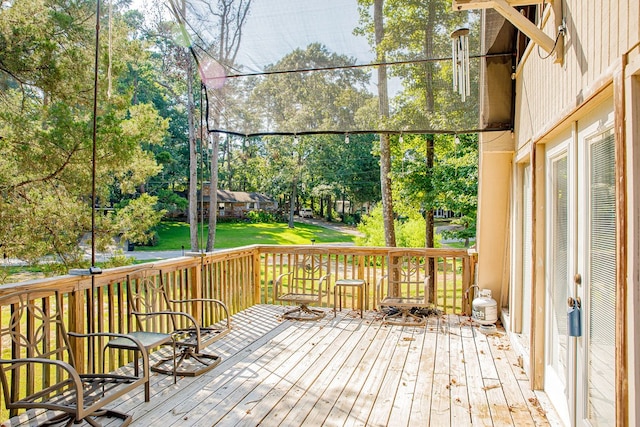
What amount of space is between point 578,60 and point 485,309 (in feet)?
12.1

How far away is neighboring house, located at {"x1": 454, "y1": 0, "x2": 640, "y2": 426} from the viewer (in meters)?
1.69

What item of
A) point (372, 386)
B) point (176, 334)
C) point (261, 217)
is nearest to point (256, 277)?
point (176, 334)

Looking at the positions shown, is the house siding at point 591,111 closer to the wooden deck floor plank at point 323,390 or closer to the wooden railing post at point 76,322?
the wooden deck floor plank at point 323,390

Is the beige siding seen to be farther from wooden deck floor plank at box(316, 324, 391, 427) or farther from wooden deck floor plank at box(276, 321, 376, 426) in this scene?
wooden deck floor plank at box(276, 321, 376, 426)

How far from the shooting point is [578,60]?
241 cm

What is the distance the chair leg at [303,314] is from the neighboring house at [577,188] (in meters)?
2.40

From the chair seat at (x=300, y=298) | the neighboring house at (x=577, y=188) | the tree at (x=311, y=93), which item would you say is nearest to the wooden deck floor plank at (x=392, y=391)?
the neighboring house at (x=577, y=188)

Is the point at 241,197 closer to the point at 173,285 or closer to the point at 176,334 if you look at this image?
the point at 173,285

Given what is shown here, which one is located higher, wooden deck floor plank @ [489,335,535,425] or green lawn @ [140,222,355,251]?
green lawn @ [140,222,355,251]

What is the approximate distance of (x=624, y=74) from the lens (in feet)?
5.50

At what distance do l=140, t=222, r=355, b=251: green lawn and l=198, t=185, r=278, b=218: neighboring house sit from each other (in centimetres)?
234

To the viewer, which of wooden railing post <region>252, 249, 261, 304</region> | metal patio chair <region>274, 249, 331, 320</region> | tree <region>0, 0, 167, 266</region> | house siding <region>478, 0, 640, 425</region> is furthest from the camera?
tree <region>0, 0, 167, 266</region>

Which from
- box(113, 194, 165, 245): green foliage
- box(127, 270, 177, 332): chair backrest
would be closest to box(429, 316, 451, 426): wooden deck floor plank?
box(127, 270, 177, 332): chair backrest

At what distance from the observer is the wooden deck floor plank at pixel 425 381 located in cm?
309
